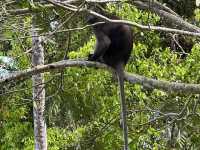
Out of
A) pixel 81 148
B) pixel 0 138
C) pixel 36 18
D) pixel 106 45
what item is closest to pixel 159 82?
pixel 106 45

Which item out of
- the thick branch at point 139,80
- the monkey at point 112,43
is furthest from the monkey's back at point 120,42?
the thick branch at point 139,80

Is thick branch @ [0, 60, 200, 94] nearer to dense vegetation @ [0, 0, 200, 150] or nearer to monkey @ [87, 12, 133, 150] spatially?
monkey @ [87, 12, 133, 150]

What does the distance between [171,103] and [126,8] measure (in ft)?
4.02

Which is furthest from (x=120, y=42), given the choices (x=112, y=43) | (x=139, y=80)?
(x=139, y=80)

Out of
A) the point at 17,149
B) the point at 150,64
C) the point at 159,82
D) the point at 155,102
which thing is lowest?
the point at 17,149

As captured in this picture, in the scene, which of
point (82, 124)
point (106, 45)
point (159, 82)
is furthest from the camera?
point (82, 124)

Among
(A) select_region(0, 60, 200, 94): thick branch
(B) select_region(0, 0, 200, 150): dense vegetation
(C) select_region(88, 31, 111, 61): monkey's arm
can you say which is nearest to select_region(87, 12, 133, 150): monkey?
(C) select_region(88, 31, 111, 61): monkey's arm

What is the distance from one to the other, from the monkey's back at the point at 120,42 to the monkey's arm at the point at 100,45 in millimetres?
67

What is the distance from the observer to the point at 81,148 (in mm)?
7297

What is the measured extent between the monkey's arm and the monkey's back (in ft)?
0.22

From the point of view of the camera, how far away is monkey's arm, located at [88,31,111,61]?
5.05m

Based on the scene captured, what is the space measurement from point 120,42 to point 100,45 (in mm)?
200

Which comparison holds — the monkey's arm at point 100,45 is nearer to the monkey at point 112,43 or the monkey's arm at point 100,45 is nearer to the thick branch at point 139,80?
the monkey at point 112,43

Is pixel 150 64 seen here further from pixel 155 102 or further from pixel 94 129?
pixel 94 129
